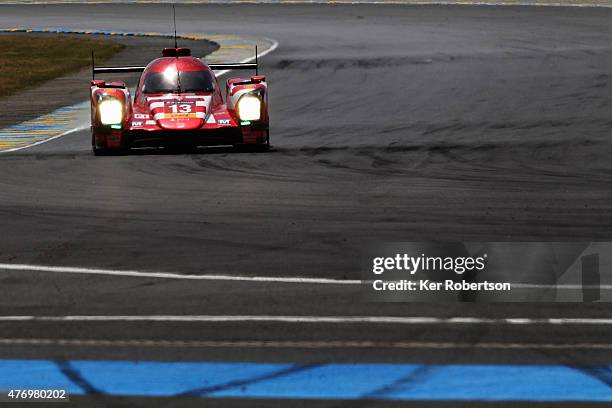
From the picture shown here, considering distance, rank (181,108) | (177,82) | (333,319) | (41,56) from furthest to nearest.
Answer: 1. (41,56)
2. (177,82)
3. (181,108)
4. (333,319)

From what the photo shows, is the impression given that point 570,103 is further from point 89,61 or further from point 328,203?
point 89,61

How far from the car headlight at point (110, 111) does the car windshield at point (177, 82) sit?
764 mm

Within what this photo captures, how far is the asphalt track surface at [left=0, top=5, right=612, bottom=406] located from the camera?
7180 millimetres

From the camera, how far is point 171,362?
669cm

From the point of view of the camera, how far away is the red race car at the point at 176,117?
1546 cm

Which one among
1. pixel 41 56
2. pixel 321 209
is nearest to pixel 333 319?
pixel 321 209

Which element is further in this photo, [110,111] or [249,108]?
[249,108]

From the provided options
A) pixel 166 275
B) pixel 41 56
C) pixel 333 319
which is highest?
pixel 333 319

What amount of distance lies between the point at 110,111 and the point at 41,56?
18405mm

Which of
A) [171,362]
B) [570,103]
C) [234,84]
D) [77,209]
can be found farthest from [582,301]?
[570,103]

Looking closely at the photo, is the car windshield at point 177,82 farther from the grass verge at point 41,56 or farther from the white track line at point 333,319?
the grass verge at point 41,56

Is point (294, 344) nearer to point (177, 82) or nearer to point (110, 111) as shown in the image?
point (110, 111)

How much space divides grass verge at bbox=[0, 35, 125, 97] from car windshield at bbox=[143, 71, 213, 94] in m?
9.55

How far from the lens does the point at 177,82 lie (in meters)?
16.3
